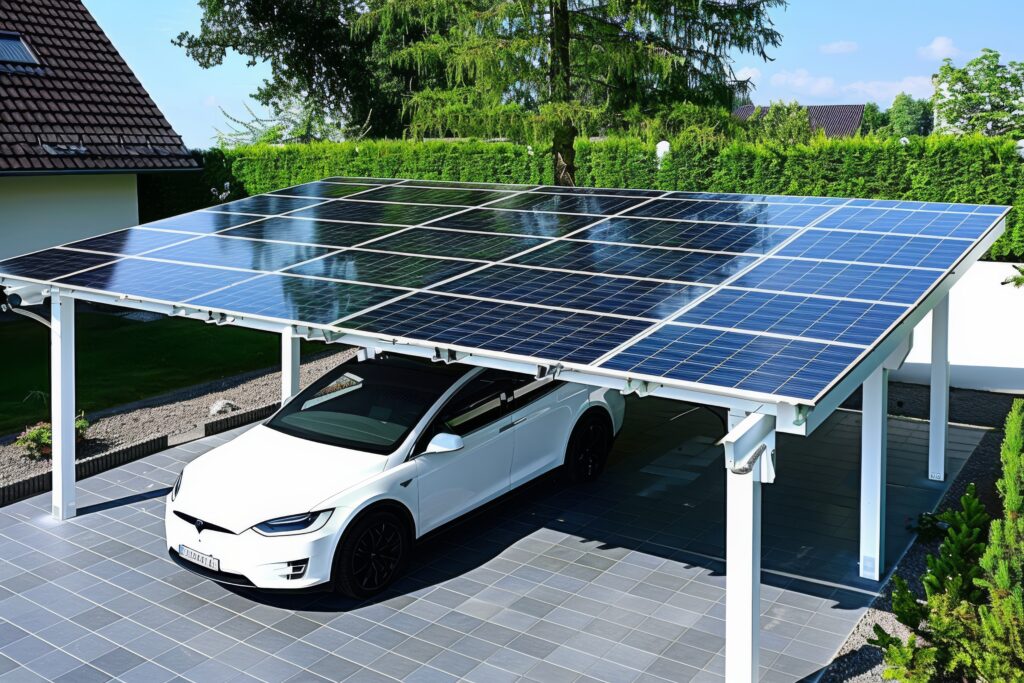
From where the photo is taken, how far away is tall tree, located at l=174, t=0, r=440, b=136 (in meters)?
37.4

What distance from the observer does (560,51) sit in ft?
67.8

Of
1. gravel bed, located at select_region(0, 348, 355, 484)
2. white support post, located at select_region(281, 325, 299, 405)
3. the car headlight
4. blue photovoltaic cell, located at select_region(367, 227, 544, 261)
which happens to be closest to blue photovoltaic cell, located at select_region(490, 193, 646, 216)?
blue photovoltaic cell, located at select_region(367, 227, 544, 261)

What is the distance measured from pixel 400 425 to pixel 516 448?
1428 mm

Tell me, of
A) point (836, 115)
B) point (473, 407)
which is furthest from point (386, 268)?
point (836, 115)

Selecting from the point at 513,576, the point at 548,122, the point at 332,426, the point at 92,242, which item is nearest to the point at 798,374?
the point at 513,576

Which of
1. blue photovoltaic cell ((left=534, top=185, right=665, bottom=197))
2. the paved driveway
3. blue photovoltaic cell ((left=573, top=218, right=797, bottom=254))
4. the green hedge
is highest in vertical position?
the green hedge

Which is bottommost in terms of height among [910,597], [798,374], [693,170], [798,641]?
[798,641]

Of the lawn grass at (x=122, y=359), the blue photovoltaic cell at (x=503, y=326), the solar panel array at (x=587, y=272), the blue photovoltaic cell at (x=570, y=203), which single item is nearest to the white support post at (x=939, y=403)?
the solar panel array at (x=587, y=272)

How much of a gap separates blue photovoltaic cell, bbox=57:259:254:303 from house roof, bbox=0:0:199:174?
10.4m

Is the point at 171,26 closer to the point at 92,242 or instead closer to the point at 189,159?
the point at 189,159

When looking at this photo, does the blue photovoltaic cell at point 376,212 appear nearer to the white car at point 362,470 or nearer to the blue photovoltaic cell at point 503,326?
the white car at point 362,470

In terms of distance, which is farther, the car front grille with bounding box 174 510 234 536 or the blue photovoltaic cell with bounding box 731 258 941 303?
the car front grille with bounding box 174 510 234 536

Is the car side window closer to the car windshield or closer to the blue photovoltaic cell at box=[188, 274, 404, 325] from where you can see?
the car windshield

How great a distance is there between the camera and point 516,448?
9945 mm
